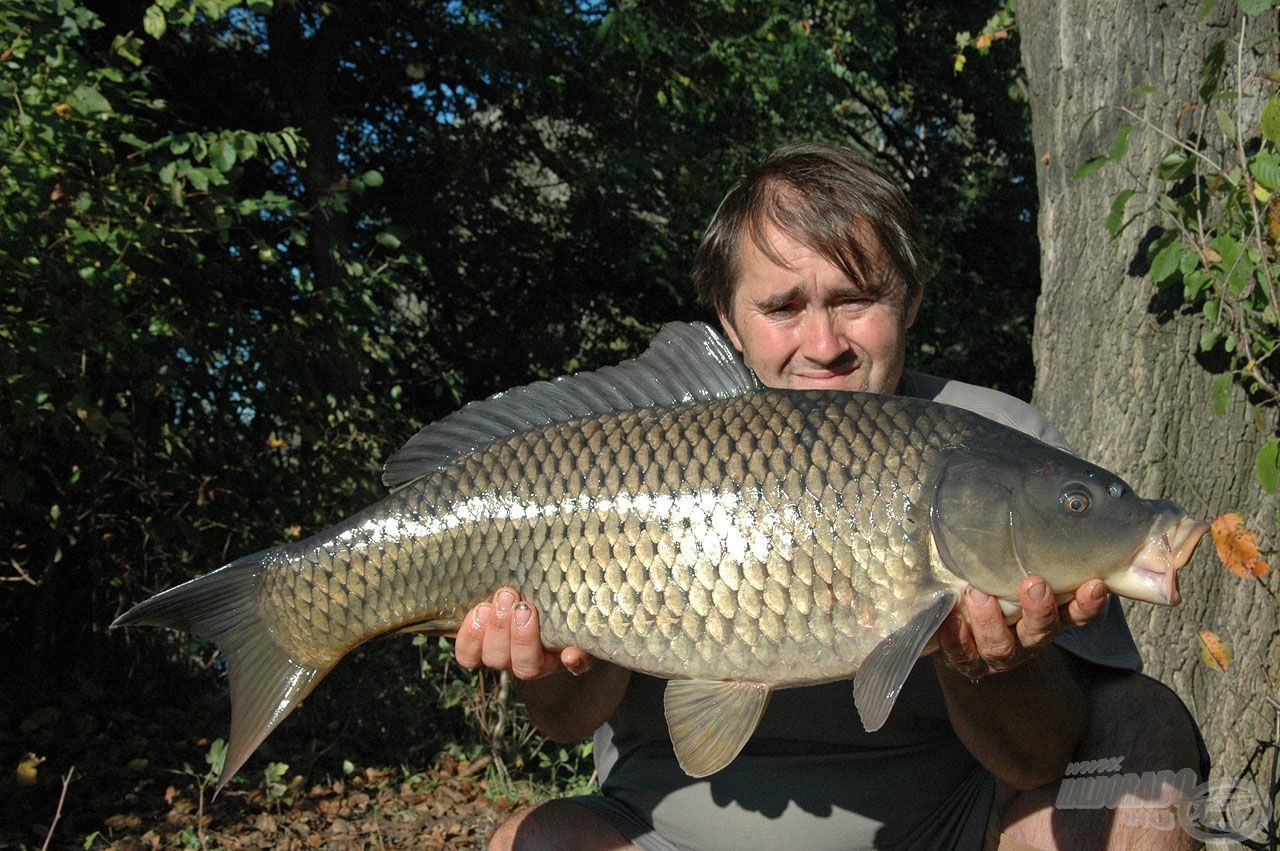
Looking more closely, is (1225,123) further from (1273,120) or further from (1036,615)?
(1036,615)

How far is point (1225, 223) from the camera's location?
254 cm

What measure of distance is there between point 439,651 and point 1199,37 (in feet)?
10.6

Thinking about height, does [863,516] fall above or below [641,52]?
below

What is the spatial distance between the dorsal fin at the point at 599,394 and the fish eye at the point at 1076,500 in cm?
44

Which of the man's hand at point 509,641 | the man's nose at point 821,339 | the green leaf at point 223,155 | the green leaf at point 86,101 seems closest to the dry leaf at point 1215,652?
the man's nose at point 821,339

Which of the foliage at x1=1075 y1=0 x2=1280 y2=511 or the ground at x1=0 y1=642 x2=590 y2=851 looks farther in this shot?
the ground at x1=0 y1=642 x2=590 y2=851

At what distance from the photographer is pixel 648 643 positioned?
150 centimetres

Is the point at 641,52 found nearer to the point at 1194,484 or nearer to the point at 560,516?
the point at 1194,484

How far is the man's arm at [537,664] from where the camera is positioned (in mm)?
1573

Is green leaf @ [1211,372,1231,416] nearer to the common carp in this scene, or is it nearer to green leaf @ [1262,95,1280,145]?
green leaf @ [1262,95,1280,145]

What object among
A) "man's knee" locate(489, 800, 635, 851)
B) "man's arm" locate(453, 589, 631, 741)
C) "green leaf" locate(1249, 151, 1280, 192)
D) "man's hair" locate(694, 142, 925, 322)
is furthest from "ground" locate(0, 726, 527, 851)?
"green leaf" locate(1249, 151, 1280, 192)

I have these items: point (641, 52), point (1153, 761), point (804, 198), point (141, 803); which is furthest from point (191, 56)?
point (1153, 761)

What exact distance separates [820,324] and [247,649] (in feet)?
3.33

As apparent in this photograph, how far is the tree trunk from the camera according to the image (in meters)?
2.66
